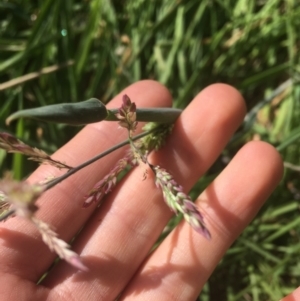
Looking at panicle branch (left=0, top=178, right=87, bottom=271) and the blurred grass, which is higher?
panicle branch (left=0, top=178, right=87, bottom=271)

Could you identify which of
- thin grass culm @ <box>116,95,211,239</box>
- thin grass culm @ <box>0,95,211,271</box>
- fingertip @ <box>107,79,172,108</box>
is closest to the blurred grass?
fingertip @ <box>107,79,172,108</box>

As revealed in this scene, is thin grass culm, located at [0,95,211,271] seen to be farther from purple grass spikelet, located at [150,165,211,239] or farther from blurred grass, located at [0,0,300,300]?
blurred grass, located at [0,0,300,300]

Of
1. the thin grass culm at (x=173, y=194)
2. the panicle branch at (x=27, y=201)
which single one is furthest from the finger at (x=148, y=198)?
the panicle branch at (x=27, y=201)

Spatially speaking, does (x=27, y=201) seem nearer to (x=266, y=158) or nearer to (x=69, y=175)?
(x=69, y=175)

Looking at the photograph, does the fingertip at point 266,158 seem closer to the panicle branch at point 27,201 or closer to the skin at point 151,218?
the skin at point 151,218

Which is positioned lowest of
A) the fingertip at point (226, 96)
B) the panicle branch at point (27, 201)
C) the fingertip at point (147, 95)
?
the fingertip at point (226, 96)

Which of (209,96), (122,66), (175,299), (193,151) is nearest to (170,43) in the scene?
(122,66)

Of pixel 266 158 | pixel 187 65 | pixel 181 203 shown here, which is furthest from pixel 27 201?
pixel 187 65
